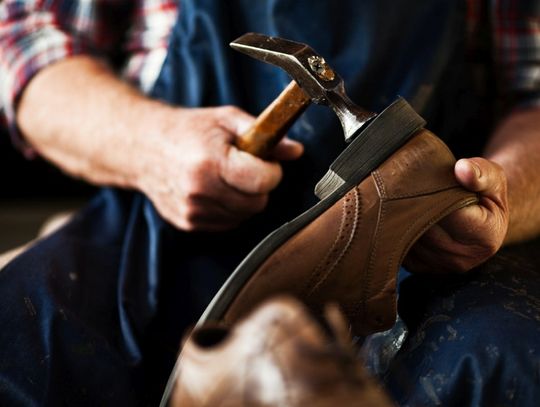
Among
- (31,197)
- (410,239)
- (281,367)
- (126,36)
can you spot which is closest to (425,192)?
(410,239)

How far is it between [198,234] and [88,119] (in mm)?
256

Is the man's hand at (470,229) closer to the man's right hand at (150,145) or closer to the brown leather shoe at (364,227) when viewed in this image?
the brown leather shoe at (364,227)

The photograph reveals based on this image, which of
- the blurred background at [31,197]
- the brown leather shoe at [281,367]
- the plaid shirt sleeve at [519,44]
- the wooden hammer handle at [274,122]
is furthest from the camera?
the blurred background at [31,197]

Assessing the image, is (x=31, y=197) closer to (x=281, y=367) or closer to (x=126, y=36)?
(x=126, y=36)

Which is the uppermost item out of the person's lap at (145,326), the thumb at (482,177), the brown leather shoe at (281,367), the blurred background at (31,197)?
the brown leather shoe at (281,367)

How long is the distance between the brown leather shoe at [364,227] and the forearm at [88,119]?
372mm

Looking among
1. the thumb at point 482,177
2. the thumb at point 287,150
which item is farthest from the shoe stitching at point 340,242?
the thumb at point 287,150

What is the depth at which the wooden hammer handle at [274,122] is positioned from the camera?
2.50 feet

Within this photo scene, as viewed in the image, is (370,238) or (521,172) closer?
(370,238)

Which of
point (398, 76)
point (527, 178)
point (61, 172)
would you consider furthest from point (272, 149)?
point (61, 172)

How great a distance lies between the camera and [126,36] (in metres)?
1.23

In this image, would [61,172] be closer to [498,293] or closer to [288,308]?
[498,293]

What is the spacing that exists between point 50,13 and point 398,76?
24.0 inches

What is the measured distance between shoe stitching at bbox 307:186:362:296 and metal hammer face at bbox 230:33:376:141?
0.29ft
